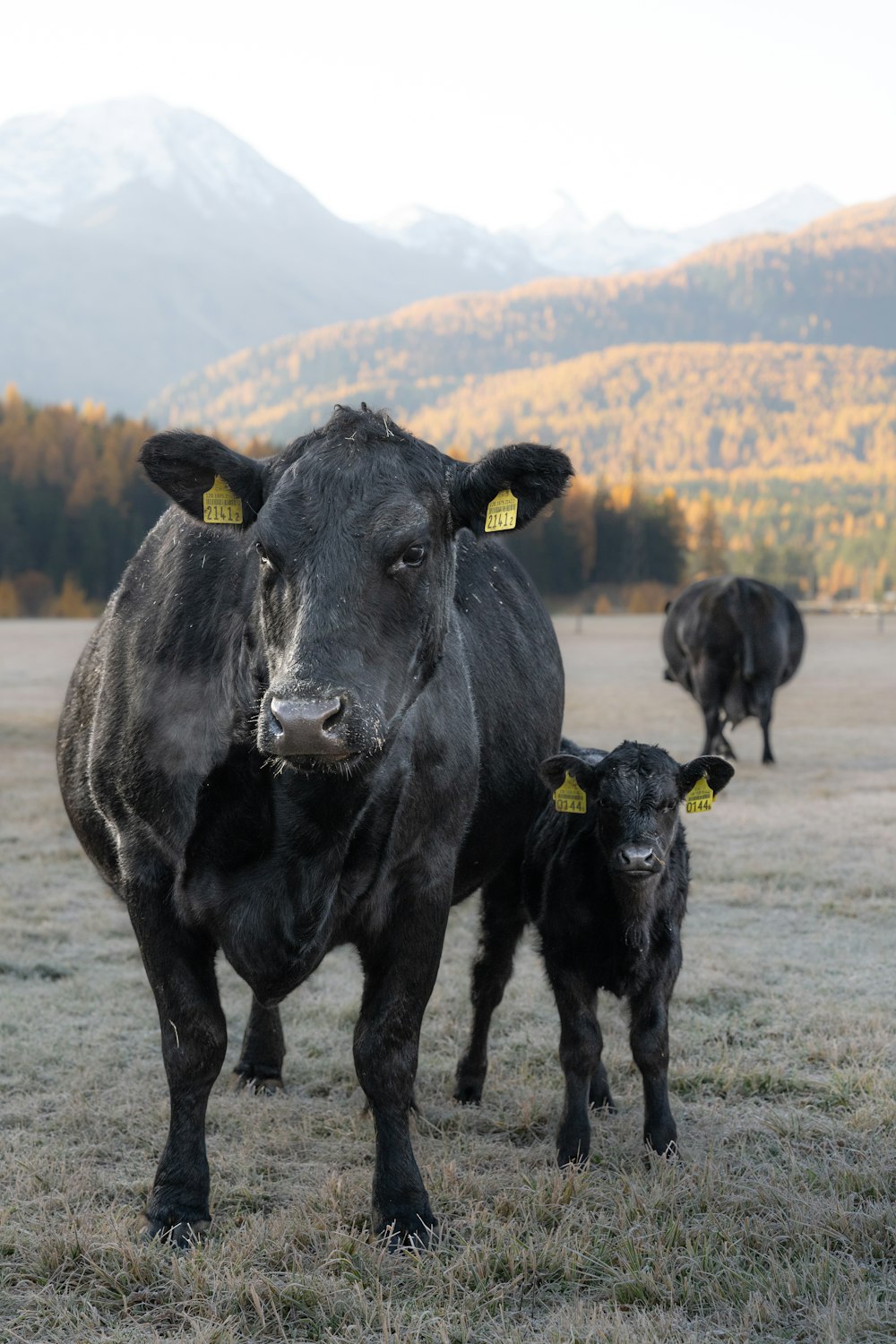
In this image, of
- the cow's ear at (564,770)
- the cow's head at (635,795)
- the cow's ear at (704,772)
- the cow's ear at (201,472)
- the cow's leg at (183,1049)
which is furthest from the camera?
the cow's ear at (704,772)

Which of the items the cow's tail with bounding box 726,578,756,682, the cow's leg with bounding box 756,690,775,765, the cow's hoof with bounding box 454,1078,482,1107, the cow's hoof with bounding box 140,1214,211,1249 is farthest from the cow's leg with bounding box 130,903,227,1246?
the cow's leg with bounding box 756,690,775,765

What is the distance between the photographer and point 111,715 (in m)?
3.91

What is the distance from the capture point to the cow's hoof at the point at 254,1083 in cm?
484

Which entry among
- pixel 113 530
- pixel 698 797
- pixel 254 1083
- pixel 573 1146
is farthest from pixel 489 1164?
pixel 113 530

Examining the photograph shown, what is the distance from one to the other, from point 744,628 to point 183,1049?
37.2 ft

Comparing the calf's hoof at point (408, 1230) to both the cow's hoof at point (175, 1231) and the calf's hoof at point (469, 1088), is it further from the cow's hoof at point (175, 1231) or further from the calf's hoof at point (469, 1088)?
the calf's hoof at point (469, 1088)

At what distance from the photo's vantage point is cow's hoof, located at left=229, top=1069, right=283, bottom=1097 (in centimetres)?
484

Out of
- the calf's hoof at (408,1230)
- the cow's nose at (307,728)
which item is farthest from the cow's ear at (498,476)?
the calf's hoof at (408,1230)

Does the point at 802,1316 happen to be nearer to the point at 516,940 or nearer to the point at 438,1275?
the point at 438,1275

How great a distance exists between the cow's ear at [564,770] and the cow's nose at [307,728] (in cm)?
173

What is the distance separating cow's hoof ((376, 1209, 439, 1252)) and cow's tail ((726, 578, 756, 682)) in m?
11.1

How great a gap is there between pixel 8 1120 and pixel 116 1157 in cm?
57

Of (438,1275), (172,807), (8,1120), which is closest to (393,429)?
(172,807)

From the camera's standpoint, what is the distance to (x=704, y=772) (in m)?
4.66
